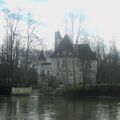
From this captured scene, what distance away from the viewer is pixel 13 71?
65.2 m

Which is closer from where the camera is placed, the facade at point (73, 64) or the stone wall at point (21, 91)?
the stone wall at point (21, 91)

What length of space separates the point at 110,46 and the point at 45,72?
769 inches

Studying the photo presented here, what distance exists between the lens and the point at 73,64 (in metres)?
69.8

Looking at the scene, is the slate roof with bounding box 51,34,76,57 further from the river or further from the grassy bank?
the river

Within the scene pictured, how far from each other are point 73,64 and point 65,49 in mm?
12430

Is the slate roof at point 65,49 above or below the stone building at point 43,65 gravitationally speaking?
above

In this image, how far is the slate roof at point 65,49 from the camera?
245 feet

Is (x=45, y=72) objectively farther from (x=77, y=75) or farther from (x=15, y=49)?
(x=15, y=49)

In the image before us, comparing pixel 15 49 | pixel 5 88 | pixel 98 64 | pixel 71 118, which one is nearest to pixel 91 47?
pixel 98 64

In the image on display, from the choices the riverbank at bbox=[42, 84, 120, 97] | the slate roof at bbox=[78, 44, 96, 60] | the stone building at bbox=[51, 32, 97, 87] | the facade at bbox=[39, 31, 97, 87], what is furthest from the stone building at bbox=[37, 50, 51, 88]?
the riverbank at bbox=[42, 84, 120, 97]

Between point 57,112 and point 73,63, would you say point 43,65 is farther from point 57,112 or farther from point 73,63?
point 57,112

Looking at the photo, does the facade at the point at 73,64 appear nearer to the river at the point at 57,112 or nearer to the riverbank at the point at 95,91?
the riverbank at the point at 95,91

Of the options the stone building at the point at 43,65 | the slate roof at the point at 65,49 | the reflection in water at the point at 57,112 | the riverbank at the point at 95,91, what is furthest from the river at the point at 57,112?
the stone building at the point at 43,65

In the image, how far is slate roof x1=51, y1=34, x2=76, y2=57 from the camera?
74.6 m
